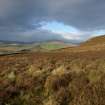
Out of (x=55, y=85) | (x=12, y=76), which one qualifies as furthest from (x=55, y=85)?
(x=12, y=76)

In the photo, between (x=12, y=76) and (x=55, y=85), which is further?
(x=12, y=76)

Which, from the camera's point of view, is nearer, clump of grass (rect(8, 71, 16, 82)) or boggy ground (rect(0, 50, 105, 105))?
boggy ground (rect(0, 50, 105, 105))

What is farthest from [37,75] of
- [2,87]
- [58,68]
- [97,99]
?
[97,99]

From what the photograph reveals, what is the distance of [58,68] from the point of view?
744 inches

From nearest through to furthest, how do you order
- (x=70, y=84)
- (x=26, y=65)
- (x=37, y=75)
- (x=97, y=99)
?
(x=97, y=99), (x=70, y=84), (x=37, y=75), (x=26, y=65)

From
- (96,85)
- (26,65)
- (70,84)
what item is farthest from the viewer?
(26,65)

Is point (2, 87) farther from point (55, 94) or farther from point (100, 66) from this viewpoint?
point (100, 66)

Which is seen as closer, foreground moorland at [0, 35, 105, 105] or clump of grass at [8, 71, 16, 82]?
foreground moorland at [0, 35, 105, 105]

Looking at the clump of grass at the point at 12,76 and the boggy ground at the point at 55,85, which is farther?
the clump of grass at the point at 12,76

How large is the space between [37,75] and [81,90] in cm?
Result: 534

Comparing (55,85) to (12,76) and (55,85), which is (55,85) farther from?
(12,76)

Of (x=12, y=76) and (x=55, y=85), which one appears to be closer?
(x=55, y=85)

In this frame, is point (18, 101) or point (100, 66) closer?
point (18, 101)

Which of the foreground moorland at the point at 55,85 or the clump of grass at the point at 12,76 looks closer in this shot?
the foreground moorland at the point at 55,85
